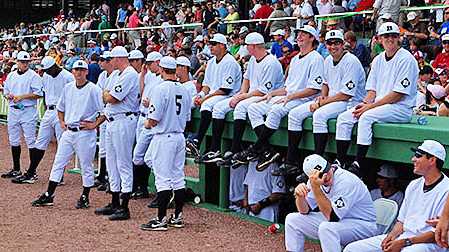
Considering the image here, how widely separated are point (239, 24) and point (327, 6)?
272 centimetres

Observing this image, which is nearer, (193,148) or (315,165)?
(315,165)

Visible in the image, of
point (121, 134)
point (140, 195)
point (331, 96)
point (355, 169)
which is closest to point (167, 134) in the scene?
point (121, 134)

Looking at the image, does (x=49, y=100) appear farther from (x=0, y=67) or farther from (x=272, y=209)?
(x=0, y=67)

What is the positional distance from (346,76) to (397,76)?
0.81m

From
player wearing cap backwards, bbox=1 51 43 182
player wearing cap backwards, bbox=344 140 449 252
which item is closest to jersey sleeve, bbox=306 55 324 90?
player wearing cap backwards, bbox=344 140 449 252

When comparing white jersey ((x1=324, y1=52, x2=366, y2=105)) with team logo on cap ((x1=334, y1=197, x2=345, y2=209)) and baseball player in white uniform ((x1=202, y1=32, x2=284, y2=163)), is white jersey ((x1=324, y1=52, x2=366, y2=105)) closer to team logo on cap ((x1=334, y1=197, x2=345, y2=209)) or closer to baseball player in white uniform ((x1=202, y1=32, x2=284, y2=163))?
baseball player in white uniform ((x1=202, y1=32, x2=284, y2=163))

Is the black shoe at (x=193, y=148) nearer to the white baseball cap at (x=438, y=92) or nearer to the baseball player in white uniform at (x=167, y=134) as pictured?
the baseball player in white uniform at (x=167, y=134)

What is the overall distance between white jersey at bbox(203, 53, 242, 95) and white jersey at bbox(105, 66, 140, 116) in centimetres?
113

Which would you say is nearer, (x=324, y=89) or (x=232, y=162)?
(x=324, y=89)

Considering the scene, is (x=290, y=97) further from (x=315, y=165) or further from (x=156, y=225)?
(x=156, y=225)

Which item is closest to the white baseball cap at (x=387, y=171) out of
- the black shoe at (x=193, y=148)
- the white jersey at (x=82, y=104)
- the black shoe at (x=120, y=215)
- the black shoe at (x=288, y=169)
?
the black shoe at (x=288, y=169)

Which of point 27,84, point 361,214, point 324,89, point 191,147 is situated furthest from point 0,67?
point 361,214

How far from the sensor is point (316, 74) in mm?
8820

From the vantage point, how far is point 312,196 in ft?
24.1
